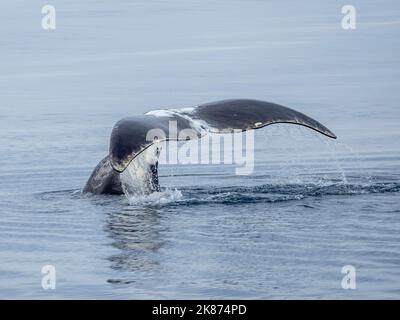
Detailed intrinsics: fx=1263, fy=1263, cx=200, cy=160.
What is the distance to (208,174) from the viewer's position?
12.0 meters

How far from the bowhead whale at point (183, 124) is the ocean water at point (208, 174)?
40 centimetres

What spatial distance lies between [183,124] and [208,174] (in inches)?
122

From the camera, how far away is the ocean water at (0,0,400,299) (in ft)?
25.3

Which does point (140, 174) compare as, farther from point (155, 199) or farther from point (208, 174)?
point (208, 174)

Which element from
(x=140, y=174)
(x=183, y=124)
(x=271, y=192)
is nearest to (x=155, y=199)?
(x=140, y=174)

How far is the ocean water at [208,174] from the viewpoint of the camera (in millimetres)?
7727

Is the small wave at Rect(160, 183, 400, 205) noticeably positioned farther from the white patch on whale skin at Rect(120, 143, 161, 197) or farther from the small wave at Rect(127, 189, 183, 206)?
the white patch on whale skin at Rect(120, 143, 161, 197)

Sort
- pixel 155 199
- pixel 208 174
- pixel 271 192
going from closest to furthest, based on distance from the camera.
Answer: pixel 155 199, pixel 271 192, pixel 208 174

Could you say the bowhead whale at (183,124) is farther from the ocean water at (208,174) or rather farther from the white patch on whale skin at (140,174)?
the ocean water at (208,174)

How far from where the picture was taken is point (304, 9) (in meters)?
33.0

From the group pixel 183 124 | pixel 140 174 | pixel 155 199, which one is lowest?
pixel 155 199

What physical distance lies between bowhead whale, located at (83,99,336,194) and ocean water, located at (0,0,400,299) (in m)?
0.40

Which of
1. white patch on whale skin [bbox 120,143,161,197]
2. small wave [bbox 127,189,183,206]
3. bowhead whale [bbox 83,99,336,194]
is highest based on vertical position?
bowhead whale [bbox 83,99,336,194]

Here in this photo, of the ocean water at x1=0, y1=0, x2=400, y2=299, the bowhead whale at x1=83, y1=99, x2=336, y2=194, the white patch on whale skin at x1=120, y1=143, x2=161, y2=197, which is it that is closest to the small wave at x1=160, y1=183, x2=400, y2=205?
the ocean water at x1=0, y1=0, x2=400, y2=299
